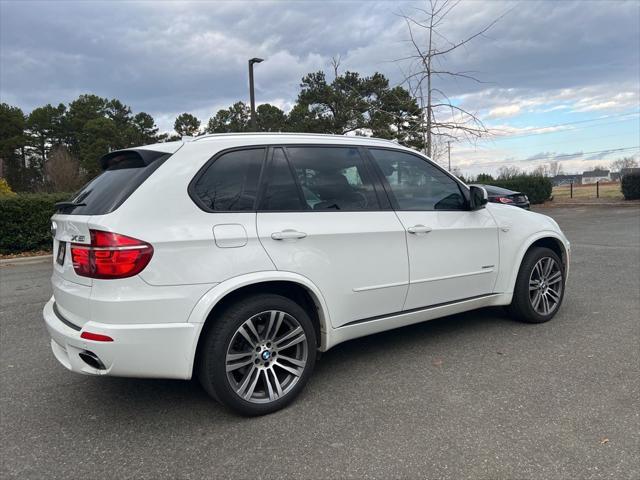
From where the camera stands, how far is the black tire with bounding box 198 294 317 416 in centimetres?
279

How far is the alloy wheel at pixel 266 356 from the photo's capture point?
2.91 m

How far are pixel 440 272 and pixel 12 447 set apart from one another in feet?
10.1

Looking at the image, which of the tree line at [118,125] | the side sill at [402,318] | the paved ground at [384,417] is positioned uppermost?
the tree line at [118,125]

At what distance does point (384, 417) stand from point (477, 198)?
6.77 ft

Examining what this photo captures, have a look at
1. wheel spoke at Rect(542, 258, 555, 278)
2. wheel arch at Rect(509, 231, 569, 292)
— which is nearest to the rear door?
wheel arch at Rect(509, 231, 569, 292)

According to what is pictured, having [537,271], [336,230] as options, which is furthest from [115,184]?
[537,271]

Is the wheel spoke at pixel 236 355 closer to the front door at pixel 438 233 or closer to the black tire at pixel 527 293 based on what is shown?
the front door at pixel 438 233

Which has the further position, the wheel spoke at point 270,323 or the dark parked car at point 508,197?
the dark parked car at point 508,197

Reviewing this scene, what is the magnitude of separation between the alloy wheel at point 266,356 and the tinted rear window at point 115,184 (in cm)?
105

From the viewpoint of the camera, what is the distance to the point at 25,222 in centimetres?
1130

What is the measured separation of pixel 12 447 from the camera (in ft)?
8.98

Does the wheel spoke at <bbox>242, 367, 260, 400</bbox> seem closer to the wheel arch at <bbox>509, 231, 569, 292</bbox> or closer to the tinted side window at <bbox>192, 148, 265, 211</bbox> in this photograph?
the tinted side window at <bbox>192, 148, 265, 211</bbox>

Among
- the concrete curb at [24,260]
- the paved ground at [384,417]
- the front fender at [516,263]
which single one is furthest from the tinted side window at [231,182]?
the concrete curb at [24,260]

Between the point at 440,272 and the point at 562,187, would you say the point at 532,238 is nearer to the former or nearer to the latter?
the point at 440,272
